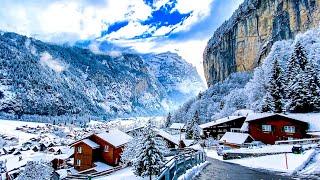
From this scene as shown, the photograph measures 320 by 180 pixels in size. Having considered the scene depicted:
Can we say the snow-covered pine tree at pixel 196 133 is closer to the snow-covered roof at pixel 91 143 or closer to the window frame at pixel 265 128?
the window frame at pixel 265 128

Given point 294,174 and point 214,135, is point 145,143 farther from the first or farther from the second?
point 214,135

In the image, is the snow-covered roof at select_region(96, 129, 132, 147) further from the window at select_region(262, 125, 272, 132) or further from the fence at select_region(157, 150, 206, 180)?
the fence at select_region(157, 150, 206, 180)

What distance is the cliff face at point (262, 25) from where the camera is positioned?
129250 millimetres

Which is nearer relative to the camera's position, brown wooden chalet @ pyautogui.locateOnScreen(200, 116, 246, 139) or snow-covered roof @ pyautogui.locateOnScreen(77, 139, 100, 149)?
snow-covered roof @ pyautogui.locateOnScreen(77, 139, 100, 149)

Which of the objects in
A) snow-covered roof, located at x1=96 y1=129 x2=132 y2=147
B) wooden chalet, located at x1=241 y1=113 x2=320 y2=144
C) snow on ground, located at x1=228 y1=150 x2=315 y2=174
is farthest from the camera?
snow-covered roof, located at x1=96 y1=129 x2=132 y2=147

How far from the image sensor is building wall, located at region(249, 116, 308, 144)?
54844 millimetres

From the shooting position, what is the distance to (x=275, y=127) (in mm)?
58031

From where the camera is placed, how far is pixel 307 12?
416ft

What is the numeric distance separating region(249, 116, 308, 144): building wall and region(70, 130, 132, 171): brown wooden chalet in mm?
24040

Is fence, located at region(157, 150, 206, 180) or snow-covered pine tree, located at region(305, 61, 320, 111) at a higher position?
snow-covered pine tree, located at region(305, 61, 320, 111)

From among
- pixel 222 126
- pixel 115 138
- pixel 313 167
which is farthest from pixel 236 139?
pixel 313 167

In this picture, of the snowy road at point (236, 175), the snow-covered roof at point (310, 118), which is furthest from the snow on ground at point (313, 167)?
the snow-covered roof at point (310, 118)

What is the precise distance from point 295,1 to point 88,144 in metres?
110

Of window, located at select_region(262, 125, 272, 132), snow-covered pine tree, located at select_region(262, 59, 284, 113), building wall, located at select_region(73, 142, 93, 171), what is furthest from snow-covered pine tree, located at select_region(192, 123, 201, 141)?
building wall, located at select_region(73, 142, 93, 171)
